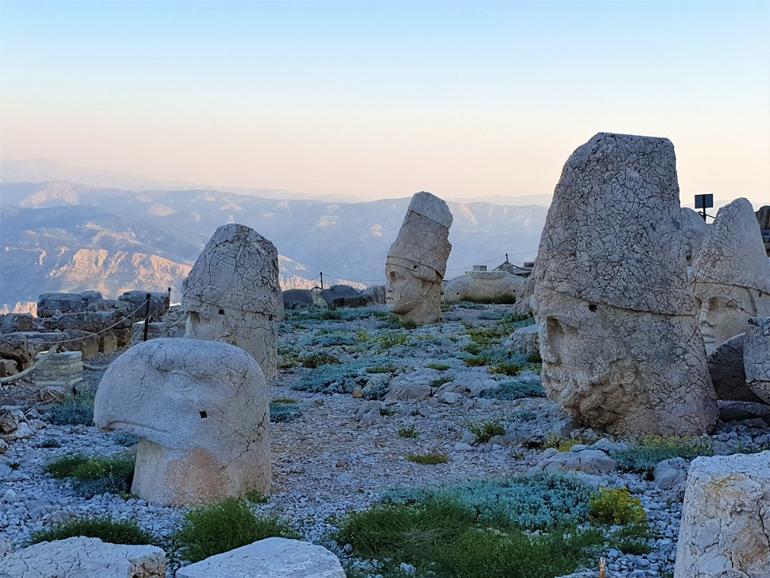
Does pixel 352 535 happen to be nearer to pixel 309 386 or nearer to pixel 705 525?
pixel 705 525

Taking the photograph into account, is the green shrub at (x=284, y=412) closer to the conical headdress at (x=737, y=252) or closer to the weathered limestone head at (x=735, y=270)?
the weathered limestone head at (x=735, y=270)

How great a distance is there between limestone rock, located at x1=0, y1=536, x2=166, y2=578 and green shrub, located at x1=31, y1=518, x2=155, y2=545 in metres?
0.97

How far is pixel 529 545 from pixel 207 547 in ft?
7.07

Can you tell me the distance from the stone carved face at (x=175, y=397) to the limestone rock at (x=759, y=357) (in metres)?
4.90

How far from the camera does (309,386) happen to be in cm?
1355

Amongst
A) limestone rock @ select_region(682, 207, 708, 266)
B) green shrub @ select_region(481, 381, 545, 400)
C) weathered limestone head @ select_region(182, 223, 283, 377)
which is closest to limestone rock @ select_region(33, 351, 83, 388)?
weathered limestone head @ select_region(182, 223, 283, 377)

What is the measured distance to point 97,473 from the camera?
25.7 ft

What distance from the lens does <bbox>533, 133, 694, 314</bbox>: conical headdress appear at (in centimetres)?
886

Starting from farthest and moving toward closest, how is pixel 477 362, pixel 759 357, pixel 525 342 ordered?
pixel 525 342, pixel 477 362, pixel 759 357

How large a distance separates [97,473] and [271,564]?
3749 mm

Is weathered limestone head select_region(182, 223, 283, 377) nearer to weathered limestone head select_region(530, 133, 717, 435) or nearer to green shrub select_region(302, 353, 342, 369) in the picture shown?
green shrub select_region(302, 353, 342, 369)

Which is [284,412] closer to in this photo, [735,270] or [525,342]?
[525,342]

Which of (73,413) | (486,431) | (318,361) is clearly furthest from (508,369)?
(73,413)

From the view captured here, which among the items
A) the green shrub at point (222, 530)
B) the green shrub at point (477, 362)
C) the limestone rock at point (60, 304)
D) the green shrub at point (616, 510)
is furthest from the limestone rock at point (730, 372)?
the limestone rock at point (60, 304)
